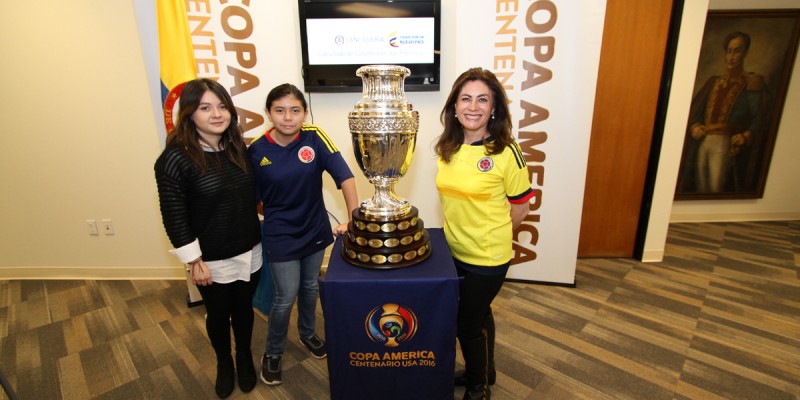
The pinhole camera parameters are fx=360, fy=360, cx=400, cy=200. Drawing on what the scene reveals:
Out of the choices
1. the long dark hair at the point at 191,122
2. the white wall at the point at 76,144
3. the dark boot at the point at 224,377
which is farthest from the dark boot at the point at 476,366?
the white wall at the point at 76,144

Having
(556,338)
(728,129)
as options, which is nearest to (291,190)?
(556,338)

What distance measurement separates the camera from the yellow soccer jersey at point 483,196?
1.35m

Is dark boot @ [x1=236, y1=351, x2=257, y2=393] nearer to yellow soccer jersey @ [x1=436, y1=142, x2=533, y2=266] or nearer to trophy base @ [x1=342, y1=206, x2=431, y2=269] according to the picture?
trophy base @ [x1=342, y1=206, x2=431, y2=269]

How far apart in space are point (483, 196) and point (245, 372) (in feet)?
4.82

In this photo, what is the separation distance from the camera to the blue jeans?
1.67m

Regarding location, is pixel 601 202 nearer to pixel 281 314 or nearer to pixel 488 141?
pixel 488 141

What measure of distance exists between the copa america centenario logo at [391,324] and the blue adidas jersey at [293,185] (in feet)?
2.00

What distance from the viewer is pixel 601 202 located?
3.21 meters

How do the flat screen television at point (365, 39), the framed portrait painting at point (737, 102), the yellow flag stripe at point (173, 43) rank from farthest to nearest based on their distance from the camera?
the framed portrait painting at point (737, 102)
the flat screen television at point (365, 39)
the yellow flag stripe at point (173, 43)

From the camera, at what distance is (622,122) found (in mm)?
3025

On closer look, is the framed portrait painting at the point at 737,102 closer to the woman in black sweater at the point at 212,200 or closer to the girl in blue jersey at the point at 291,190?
the girl in blue jersey at the point at 291,190

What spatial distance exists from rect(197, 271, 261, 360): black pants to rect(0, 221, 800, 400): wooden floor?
29 cm

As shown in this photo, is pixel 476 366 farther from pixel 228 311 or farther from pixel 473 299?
pixel 228 311

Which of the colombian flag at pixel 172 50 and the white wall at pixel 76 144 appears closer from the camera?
the colombian flag at pixel 172 50
